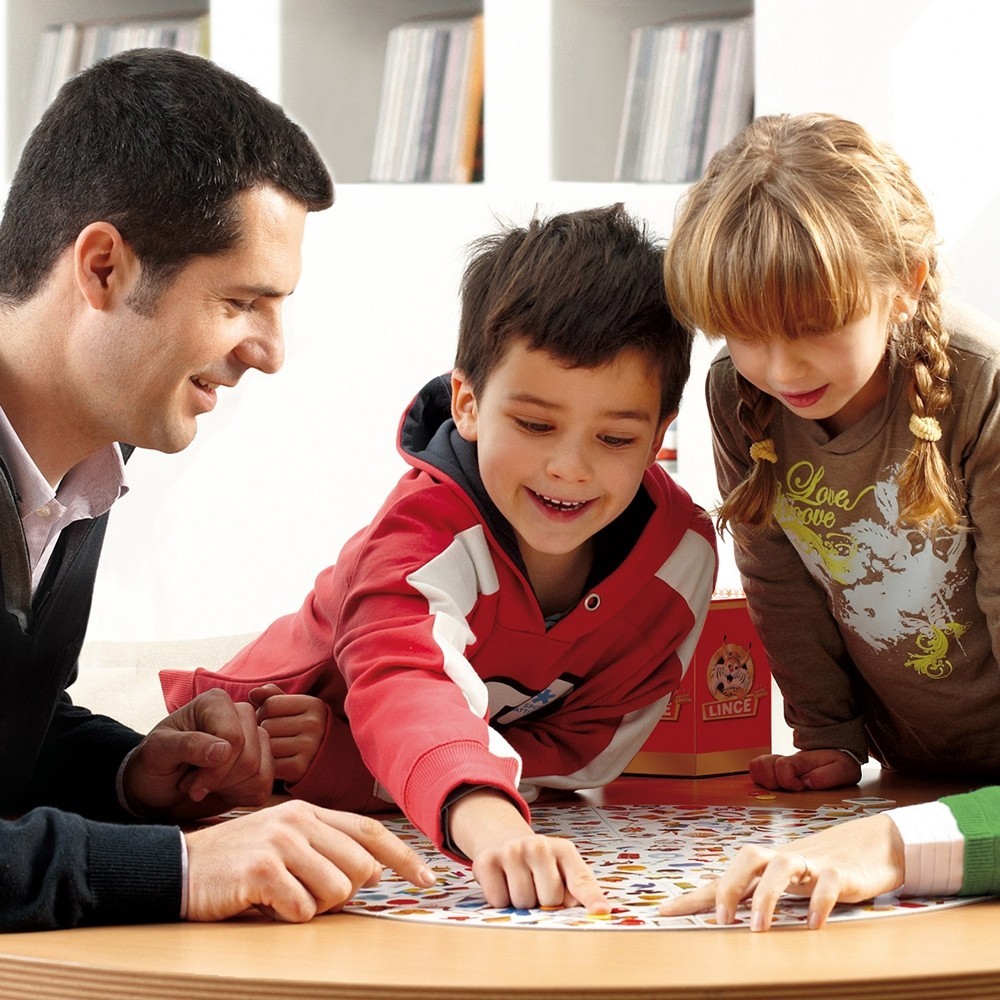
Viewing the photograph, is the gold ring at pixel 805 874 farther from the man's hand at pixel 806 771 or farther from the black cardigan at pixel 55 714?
the man's hand at pixel 806 771

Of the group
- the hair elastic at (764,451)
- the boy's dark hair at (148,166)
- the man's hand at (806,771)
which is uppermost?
the boy's dark hair at (148,166)

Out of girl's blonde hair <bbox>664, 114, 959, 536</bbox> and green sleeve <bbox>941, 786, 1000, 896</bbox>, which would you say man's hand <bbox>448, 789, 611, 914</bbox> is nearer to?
green sleeve <bbox>941, 786, 1000, 896</bbox>

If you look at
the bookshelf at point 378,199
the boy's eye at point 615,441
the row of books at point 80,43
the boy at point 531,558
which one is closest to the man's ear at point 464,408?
the boy at point 531,558

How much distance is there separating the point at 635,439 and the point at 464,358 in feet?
0.58

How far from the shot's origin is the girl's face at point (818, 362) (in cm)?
108

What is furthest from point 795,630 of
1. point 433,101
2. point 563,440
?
point 433,101

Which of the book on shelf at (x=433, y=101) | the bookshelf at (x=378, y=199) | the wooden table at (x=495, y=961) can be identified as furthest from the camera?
the book on shelf at (x=433, y=101)

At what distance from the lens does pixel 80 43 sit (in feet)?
9.17

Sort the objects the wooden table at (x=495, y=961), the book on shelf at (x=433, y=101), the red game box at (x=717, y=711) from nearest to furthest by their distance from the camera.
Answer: the wooden table at (x=495, y=961) → the red game box at (x=717, y=711) → the book on shelf at (x=433, y=101)

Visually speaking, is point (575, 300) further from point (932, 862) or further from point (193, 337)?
point (932, 862)

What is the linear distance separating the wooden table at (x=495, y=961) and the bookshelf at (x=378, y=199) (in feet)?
5.99

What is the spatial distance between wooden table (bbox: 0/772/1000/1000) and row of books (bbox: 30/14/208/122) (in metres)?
2.36

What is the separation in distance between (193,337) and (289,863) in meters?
0.50

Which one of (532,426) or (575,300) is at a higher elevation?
(575,300)
